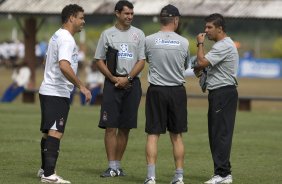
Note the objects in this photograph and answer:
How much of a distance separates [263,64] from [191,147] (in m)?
21.8

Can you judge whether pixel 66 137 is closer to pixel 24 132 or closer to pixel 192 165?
pixel 24 132

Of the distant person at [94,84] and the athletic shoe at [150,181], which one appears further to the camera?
the distant person at [94,84]

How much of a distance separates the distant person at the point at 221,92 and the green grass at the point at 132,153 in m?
0.43

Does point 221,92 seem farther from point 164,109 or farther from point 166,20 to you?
point 166,20

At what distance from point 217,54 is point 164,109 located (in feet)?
3.12

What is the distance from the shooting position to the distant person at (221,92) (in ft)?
40.6

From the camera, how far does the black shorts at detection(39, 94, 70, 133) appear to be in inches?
480

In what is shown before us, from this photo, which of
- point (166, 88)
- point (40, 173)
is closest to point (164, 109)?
point (166, 88)

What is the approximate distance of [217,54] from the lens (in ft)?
40.5

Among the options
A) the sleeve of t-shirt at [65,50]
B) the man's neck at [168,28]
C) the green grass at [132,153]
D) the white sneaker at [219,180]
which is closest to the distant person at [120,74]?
the green grass at [132,153]

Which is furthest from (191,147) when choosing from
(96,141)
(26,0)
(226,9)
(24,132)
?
(26,0)

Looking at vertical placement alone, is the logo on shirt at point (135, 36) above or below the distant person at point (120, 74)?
above

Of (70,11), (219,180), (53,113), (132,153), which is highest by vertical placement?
(70,11)

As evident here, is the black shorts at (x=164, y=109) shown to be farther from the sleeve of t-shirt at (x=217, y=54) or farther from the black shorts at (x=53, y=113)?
the black shorts at (x=53, y=113)
